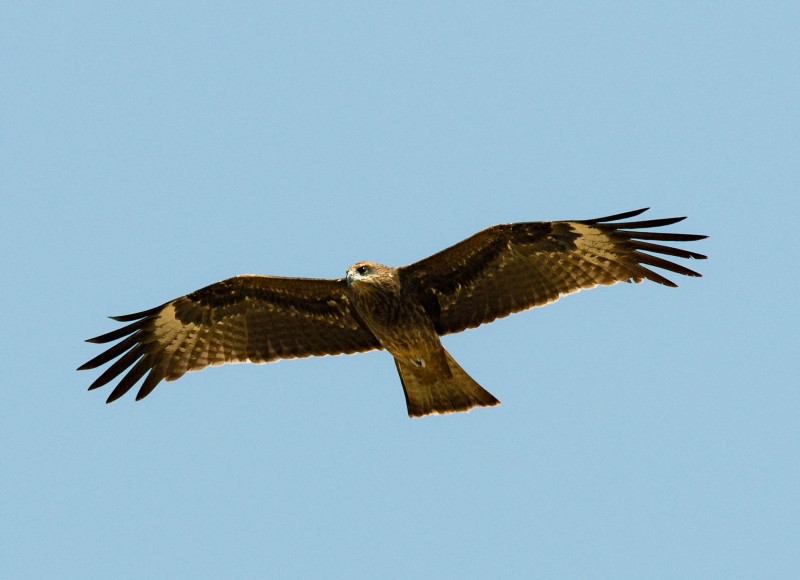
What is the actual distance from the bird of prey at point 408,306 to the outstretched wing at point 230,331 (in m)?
0.01

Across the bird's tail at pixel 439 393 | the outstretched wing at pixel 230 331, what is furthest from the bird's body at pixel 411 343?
the outstretched wing at pixel 230 331

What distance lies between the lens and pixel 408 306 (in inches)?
464

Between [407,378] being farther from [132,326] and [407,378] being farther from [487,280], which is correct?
[132,326]

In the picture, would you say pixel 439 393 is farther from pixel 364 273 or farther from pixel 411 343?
pixel 364 273

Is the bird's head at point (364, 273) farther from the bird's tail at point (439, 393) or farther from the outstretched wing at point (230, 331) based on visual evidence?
the bird's tail at point (439, 393)

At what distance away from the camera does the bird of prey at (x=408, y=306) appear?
11.7 metres

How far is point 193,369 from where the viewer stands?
1256 cm

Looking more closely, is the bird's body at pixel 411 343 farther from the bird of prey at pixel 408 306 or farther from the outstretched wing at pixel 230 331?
the outstretched wing at pixel 230 331

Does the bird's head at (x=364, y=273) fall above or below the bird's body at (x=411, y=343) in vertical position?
above

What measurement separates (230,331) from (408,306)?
6.61ft

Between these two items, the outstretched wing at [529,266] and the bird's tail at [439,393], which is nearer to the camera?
the outstretched wing at [529,266]

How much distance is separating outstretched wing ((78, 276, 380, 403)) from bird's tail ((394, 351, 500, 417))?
58cm

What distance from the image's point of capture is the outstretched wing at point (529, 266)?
11734 millimetres

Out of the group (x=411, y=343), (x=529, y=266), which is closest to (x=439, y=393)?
(x=411, y=343)
